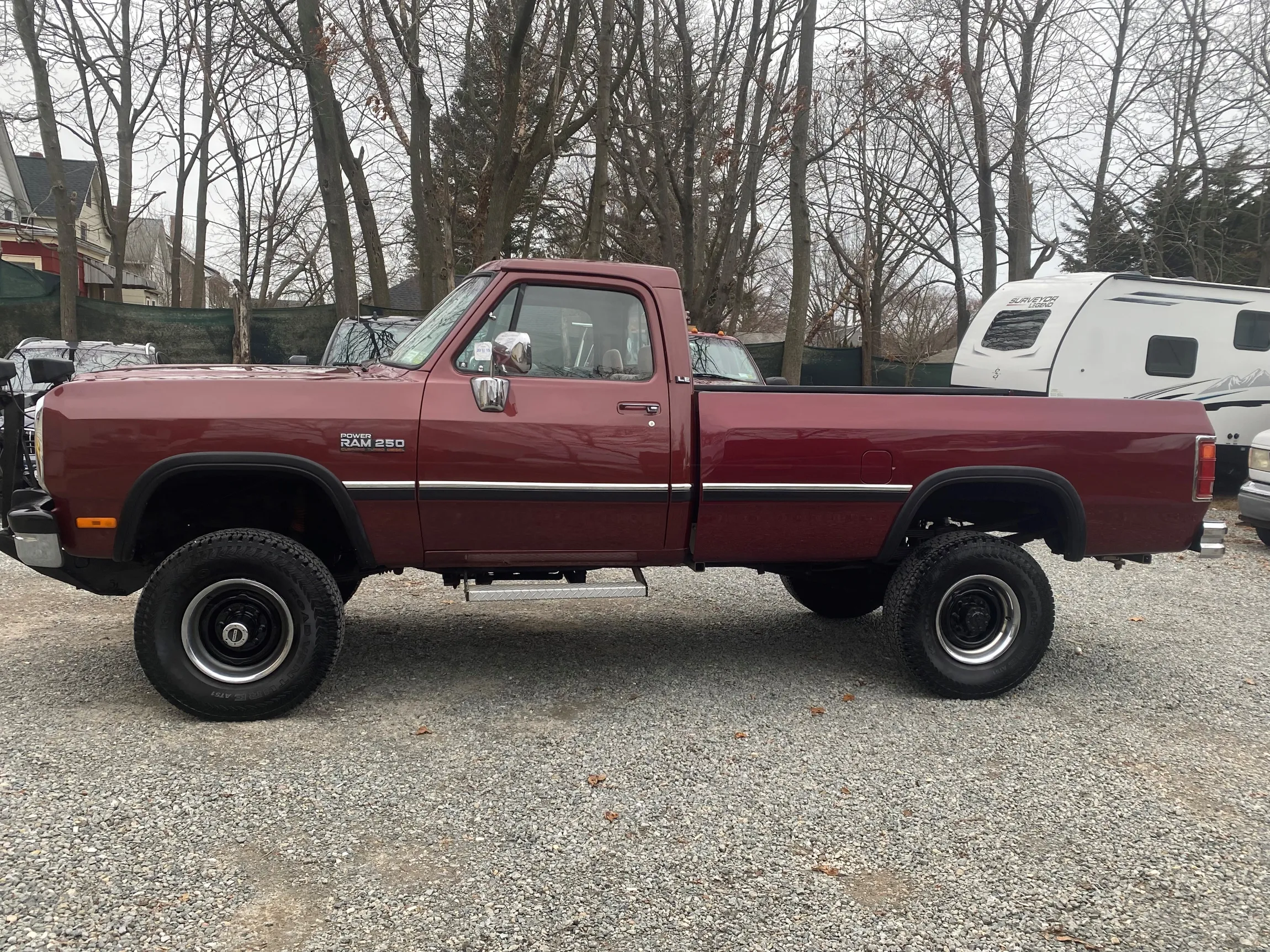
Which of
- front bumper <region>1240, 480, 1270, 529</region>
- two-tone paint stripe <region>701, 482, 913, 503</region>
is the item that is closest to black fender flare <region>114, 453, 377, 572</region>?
two-tone paint stripe <region>701, 482, 913, 503</region>

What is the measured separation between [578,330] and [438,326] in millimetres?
704

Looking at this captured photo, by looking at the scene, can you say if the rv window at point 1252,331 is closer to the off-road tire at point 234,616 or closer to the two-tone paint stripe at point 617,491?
the two-tone paint stripe at point 617,491

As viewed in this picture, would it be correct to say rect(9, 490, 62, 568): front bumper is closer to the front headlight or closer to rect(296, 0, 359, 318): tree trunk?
the front headlight

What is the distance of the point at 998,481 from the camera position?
4.62 m

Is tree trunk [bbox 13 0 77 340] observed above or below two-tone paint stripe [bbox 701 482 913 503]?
above

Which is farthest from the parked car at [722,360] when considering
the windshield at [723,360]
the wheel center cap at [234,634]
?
the wheel center cap at [234,634]

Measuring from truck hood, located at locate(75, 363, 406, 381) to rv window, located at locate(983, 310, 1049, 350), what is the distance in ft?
29.3

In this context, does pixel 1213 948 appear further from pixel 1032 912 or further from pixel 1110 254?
pixel 1110 254

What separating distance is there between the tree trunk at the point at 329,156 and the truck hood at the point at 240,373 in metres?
9.70

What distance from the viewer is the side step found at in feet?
14.0

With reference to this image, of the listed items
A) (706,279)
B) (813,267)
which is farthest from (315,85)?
(813,267)

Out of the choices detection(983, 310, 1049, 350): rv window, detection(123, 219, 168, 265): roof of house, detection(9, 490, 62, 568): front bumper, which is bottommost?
detection(9, 490, 62, 568): front bumper

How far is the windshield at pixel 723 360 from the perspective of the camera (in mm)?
9422

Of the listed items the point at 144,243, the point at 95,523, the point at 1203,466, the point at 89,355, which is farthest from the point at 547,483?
the point at 144,243
